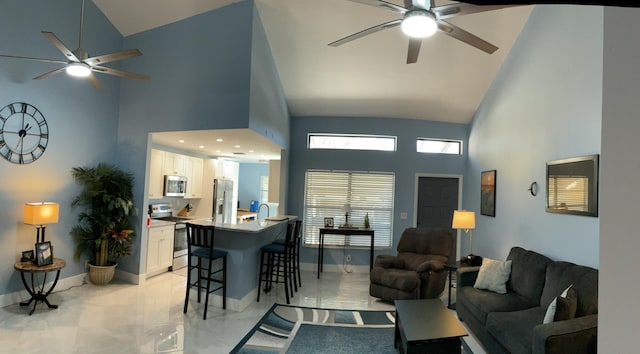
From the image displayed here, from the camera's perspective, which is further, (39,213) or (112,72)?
(39,213)

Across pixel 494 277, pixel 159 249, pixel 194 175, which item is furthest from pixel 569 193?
pixel 194 175

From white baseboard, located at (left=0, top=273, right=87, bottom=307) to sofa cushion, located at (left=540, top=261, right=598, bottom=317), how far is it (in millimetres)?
5672

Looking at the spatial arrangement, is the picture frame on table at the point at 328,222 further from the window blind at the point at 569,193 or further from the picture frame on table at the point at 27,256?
the picture frame on table at the point at 27,256

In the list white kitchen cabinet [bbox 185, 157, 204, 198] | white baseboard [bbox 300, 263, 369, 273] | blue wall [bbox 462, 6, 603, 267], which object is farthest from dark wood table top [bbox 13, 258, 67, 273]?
blue wall [bbox 462, 6, 603, 267]

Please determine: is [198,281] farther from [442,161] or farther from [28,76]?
[442,161]

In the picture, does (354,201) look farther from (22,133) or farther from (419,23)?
(22,133)

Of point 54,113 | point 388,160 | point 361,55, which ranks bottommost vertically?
point 388,160

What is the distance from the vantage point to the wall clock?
362 centimetres

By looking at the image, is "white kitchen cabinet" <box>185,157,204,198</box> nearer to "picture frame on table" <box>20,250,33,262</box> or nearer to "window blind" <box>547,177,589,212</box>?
"picture frame on table" <box>20,250,33,262</box>

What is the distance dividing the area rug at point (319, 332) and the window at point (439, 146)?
3331mm

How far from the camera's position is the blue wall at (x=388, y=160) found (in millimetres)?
6086

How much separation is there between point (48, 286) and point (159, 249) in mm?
1397

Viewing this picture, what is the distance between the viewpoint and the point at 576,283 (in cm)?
271

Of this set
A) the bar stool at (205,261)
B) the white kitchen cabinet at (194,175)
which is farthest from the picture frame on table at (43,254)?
the white kitchen cabinet at (194,175)
